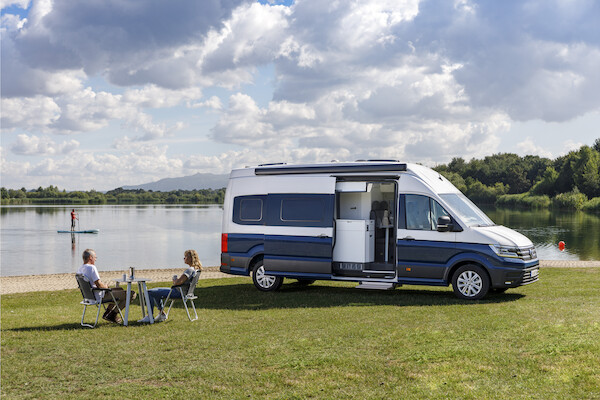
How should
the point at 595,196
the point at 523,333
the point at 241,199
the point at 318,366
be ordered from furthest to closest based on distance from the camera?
1. the point at 595,196
2. the point at 241,199
3. the point at 523,333
4. the point at 318,366

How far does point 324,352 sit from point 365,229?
20.1ft

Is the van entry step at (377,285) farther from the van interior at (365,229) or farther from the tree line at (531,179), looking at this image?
the tree line at (531,179)

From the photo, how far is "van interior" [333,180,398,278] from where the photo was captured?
A: 1402 cm

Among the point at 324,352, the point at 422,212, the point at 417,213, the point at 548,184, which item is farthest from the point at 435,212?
the point at 548,184

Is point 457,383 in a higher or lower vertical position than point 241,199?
lower

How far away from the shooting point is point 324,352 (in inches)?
320

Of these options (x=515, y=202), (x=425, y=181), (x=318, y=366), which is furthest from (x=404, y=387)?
(x=515, y=202)

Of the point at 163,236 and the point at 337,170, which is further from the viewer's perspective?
the point at 163,236

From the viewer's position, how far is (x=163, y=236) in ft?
188

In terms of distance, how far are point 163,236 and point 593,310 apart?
50123mm

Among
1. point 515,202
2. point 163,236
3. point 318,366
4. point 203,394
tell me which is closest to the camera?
point 203,394

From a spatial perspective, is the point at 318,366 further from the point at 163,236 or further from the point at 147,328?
the point at 163,236

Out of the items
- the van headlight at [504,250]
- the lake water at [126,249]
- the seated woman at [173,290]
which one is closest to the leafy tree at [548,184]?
the lake water at [126,249]

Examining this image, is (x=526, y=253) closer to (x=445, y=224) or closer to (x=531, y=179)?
(x=445, y=224)
